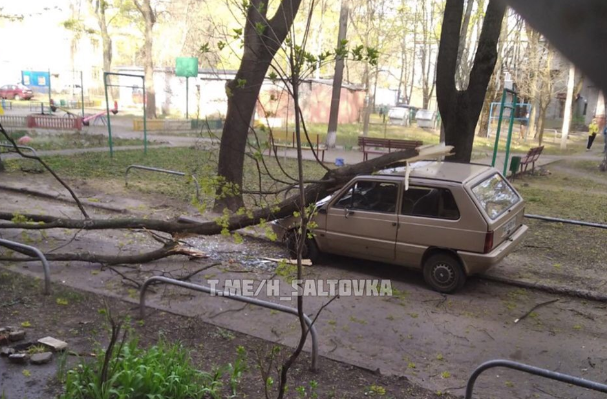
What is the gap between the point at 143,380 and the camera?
360 centimetres

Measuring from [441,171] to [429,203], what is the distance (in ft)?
1.96

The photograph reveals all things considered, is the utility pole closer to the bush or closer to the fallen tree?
the fallen tree

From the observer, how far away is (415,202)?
672cm

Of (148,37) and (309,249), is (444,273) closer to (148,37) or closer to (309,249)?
(309,249)

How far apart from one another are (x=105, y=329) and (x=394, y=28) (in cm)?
3832

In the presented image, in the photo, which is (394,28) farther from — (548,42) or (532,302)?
(548,42)

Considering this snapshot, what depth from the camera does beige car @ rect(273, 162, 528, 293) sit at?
6293mm

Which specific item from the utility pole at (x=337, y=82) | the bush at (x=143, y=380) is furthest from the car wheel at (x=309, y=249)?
the utility pole at (x=337, y=82)

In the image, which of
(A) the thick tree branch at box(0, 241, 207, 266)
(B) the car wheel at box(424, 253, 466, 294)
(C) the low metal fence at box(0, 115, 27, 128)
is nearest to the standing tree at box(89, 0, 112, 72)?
(C) the low metal fence at box(0, 115, 27, 128)

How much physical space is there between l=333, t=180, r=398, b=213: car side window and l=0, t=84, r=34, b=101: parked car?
147 feet

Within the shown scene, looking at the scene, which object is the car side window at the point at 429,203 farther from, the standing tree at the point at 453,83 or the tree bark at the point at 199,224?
the standing tree at the point at 453,83

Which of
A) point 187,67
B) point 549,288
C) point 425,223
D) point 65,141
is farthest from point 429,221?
point 187,67

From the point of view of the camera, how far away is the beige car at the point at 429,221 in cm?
629

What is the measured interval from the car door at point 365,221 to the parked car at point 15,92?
4486cm
